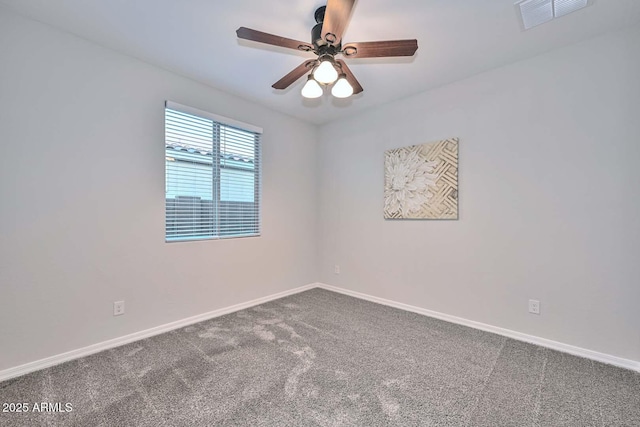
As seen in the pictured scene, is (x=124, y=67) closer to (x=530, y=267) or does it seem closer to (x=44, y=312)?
(x=44, y=312)

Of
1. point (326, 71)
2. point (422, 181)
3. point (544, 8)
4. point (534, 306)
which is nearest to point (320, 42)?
point (326, 71)

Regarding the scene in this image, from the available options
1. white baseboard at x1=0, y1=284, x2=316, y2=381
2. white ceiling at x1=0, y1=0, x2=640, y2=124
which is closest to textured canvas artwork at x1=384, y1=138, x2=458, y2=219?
white ceiling at x1=0, y1=0, x2=640, y2=124

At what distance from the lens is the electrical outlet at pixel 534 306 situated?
2.46 meters

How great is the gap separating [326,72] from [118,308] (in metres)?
2.59

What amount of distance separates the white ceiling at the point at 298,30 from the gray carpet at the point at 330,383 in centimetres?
254

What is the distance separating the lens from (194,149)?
117 inches

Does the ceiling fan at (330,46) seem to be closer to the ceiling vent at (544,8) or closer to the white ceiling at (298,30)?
the white ceiling at (298,30)

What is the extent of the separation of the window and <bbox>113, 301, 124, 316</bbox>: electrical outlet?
67cm

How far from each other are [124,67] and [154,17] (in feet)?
2.35

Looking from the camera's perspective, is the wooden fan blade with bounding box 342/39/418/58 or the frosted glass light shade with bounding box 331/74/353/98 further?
the frosted glass light shade with bounding box 331/74/353/98

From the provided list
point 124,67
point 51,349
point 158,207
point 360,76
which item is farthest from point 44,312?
point 360,76

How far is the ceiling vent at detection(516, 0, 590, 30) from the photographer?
1.85 meters

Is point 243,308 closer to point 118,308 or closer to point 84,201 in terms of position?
point 118,308

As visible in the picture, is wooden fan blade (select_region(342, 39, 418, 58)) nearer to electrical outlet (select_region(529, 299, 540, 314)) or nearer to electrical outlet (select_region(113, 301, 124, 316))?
electrical outlet (select_region(529, 299, 540, 314))
